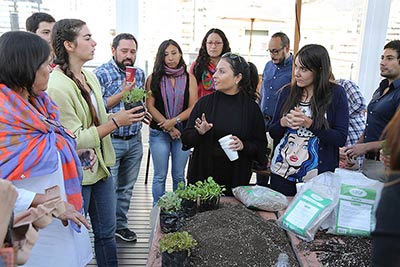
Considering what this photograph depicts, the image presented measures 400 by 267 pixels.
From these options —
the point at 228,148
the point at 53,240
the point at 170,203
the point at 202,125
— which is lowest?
the point at 53,240

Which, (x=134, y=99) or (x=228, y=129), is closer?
(x=134, y=99)

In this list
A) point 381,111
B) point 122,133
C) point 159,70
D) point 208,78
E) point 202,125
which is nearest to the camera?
point 202,125

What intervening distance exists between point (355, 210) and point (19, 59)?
1.53 m

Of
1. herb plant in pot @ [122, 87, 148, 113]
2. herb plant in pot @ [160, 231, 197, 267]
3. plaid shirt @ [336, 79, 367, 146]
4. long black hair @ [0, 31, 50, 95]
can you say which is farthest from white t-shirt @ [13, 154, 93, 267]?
plaid shirt @ [336, 79, 367, 146]

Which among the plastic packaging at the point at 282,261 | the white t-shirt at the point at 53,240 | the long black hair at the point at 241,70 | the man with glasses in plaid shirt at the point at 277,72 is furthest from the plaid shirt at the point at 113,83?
the plastic packaging at the point at 282,261

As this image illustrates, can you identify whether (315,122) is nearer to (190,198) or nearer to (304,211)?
(304,211)

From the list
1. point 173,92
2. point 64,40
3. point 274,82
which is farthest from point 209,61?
point 64,40

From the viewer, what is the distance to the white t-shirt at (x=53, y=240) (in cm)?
144

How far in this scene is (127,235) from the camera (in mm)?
2924

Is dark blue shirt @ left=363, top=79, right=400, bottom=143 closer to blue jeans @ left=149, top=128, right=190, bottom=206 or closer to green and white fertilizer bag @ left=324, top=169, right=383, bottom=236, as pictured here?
green and white fertilizer bag @ left=324, top=169, right=383, bottom=236

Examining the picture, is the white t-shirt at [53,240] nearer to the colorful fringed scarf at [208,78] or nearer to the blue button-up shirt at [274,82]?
the colorful fringed scarf at [208,78]

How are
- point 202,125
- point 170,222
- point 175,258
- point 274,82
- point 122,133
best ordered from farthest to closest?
point 274,82 → point 122,133 → point 202,125 → point 170,222 → point 175,258

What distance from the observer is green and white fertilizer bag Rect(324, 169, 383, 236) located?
155 centimetres

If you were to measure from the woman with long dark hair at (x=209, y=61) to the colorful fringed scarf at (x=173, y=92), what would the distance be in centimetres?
24
